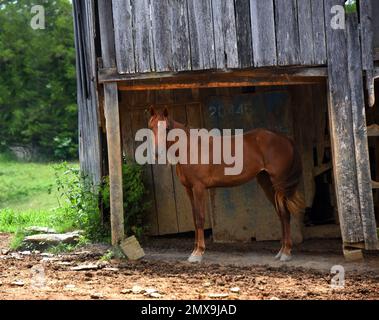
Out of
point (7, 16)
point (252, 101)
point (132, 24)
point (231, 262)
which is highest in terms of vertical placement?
point (7, 16)

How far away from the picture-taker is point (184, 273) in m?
9.49

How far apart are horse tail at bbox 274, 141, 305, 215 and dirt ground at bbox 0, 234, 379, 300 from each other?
29.1 inches

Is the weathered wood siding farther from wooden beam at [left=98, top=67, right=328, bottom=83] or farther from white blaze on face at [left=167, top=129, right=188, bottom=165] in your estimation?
wooden beam at [left=98, top=67, right=328, bottom=83]

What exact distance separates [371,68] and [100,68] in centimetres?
367

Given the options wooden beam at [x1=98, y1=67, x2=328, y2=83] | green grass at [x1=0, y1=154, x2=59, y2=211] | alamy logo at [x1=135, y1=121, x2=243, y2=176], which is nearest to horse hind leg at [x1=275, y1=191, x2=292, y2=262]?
alamy logo at [x1=135, y1=121, x2=243, y2=176]

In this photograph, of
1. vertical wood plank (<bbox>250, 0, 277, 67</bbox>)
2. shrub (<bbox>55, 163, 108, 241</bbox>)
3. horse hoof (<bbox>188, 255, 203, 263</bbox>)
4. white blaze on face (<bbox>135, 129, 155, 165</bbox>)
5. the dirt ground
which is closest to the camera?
the dirt ground

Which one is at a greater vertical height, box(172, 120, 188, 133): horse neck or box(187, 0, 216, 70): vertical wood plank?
box(187, 0, 216, 70): vertical wood plank

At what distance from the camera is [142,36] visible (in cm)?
1007

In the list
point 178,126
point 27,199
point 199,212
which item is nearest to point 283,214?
point 199,212

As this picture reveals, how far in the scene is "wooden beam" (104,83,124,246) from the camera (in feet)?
33.7

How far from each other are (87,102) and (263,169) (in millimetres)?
4966
